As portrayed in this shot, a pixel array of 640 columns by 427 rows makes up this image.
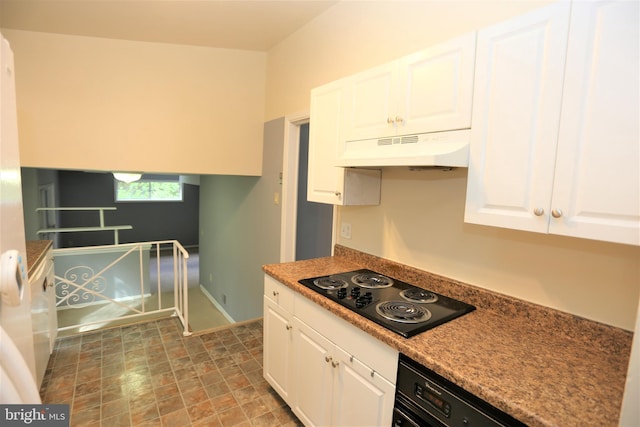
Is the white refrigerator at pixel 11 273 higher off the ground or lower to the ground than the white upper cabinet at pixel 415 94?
lower

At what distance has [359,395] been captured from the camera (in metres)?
1.47

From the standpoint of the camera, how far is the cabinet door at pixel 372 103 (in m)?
1.68

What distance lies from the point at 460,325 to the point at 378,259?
841mm

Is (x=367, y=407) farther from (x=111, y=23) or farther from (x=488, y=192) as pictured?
(x=111, y=23)

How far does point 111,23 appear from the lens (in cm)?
270

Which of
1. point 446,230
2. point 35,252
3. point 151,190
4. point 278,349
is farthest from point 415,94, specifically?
point 151,190

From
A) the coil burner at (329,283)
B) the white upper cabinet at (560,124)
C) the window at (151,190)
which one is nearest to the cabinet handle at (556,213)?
the white upper cabinet at (560,124)

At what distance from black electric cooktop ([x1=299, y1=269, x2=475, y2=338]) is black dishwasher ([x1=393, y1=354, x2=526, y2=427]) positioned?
152mm

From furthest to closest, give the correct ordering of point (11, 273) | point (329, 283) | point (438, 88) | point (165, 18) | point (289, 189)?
1. point (289, 189)
2. point (165, 18)
3. point (329, 283)
4. point (438, 88)
5. point (11, 273)

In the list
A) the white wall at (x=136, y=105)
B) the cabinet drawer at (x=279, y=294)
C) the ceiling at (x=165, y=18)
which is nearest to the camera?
the cabinet drawer at (x=279, y=294)

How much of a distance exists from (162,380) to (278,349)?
3.14 feet

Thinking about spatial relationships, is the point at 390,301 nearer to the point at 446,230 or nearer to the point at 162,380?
the point at 446,230

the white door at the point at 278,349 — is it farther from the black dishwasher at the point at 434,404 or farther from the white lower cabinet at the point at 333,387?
the black dishwasher at the point at 434,404

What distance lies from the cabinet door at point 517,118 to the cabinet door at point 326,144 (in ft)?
2.89
